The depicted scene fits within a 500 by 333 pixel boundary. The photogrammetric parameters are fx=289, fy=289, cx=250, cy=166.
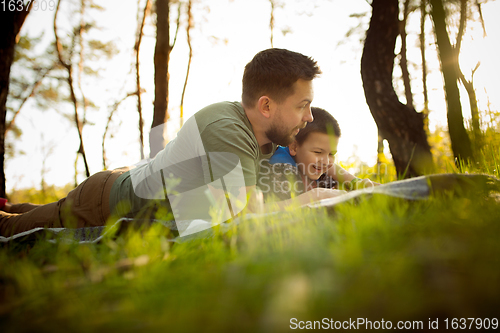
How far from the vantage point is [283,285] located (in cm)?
65

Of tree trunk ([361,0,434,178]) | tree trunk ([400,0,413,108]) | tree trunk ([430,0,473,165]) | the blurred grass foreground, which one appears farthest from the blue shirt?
tree trunk ([400,0,413,108])

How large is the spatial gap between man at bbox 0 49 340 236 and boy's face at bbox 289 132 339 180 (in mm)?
601

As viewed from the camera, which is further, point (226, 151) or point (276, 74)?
point (276, 74)

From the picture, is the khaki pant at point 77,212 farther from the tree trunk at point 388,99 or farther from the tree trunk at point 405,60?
the tree trunk at point 405,60

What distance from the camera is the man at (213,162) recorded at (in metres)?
2.12

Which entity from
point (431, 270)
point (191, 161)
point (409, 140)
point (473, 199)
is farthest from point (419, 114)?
point (431, 270)

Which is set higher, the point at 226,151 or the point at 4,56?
the point at 4,56

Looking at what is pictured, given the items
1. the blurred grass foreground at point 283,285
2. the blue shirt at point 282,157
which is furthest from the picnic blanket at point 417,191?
the blue shirt at point 282,157

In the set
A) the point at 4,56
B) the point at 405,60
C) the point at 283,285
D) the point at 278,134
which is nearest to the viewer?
the point at 283,285

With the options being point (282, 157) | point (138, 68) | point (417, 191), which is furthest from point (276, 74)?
point (138, 68)

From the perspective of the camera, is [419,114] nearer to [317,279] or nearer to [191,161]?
[191,161]

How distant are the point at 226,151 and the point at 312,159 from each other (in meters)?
1.52

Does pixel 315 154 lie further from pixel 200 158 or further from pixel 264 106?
pixel 200 158

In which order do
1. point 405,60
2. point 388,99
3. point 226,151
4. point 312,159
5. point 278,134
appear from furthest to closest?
point 405,60 < point 388,99 < point 312,159 < point 278,134 < point 226,151
